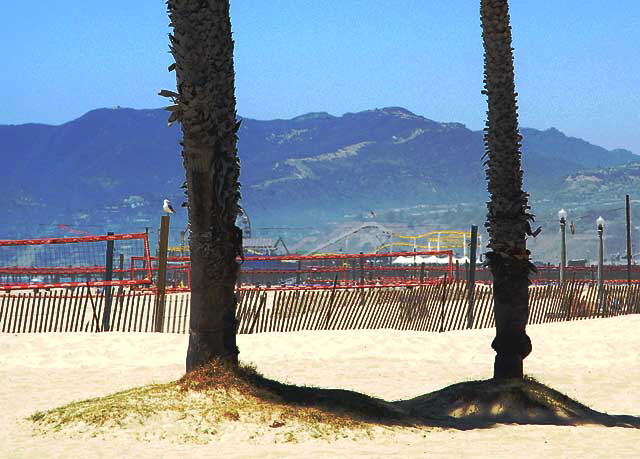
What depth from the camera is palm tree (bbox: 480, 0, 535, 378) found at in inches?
500

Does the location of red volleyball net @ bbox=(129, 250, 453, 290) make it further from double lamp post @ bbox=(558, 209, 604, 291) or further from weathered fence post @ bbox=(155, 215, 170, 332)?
double lamp post @ bbox=(558, 209, 604, 291)

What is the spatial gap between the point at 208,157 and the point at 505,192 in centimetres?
378

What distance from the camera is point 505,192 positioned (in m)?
12.7

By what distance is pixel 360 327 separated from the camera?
21625 millimetres

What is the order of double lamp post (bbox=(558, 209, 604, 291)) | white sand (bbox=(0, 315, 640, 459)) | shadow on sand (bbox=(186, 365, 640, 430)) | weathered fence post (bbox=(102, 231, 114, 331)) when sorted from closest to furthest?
white sand (bbox=(0, 315, 640, 459)) → shadow on sand (bbox=(186, 365, 640, 430)) → weathered fence post (bbox=(102, 231, 114, 331)) → double lamp post (bbox=(558, 209, 604, 291))

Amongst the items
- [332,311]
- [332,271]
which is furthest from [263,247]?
[332,311]

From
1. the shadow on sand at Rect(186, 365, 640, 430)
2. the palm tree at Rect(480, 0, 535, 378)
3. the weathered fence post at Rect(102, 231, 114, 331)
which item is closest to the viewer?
the shadow on sand at Rect(186, 365, 640, 430)

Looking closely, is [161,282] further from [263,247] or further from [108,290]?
[263,247]

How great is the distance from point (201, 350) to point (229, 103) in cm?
247

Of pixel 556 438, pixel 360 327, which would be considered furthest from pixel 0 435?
pixel 360 327

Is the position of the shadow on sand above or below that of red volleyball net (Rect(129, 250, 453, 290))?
below

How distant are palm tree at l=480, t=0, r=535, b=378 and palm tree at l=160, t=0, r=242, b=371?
3377mm

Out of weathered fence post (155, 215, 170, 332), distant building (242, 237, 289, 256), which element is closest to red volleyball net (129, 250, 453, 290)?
weathered fence post (155, 215, 170, 332)

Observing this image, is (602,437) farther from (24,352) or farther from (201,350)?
(24,352)
